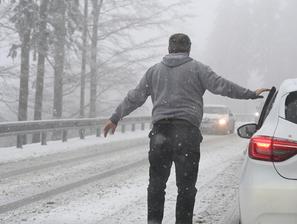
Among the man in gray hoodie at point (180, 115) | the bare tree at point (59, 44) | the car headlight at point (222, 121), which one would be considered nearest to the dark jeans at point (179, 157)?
the man in gray hoodie at point (180, 115)

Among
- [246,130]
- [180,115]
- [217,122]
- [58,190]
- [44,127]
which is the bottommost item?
A: [58,190]

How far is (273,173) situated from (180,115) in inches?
49.8

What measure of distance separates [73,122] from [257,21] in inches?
2015

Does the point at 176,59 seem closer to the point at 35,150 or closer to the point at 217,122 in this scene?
the point at 35,150

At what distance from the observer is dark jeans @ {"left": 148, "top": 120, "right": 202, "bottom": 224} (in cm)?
538

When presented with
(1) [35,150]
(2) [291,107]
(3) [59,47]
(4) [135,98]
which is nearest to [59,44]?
(3) [59,47]

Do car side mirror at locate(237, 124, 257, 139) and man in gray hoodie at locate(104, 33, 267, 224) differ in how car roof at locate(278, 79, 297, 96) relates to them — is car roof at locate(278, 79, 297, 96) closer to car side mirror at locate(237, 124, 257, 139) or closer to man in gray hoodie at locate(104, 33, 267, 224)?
man in gray hoodie at locate(104, 33, 267, 224)

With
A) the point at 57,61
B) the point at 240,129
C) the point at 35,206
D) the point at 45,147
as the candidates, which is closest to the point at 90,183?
the point at 35,206

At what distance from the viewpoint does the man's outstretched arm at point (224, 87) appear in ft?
17.5

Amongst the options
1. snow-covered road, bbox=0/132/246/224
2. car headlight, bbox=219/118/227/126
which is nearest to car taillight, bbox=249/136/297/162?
snow-covered road, bbox=0/132/246/224

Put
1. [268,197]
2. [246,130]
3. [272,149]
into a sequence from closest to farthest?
1. [268,197]
2. [272,149]
3. [246,130]

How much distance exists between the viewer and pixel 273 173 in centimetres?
438

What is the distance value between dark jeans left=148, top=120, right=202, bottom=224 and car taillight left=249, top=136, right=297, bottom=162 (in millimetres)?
883

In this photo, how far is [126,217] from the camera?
7.07 m
